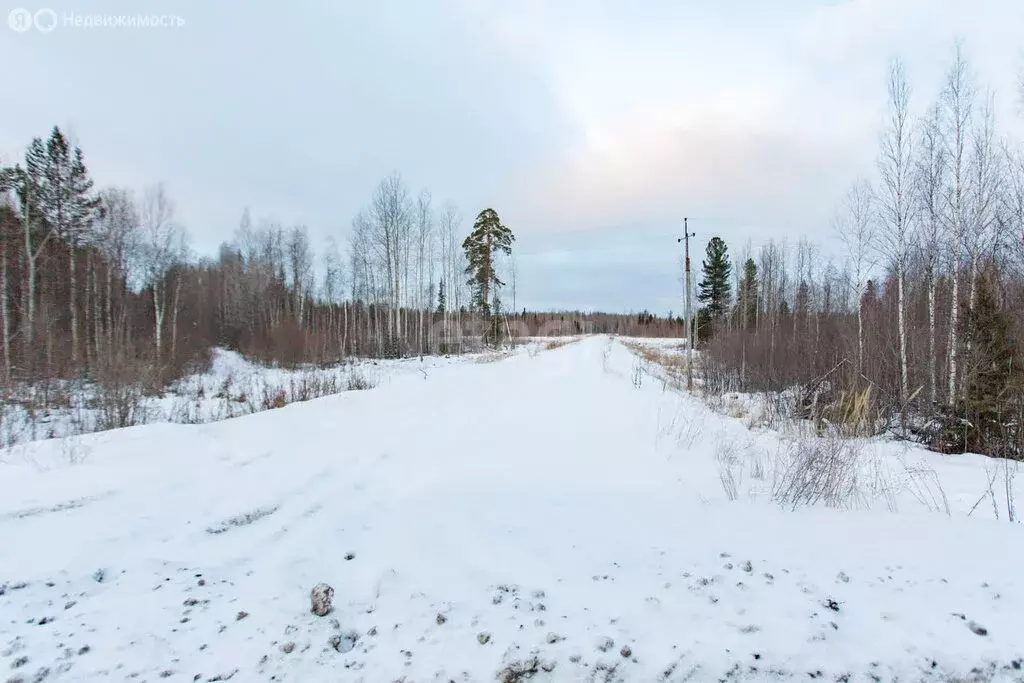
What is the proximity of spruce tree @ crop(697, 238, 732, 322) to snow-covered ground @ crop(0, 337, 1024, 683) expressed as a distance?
44.4 metres

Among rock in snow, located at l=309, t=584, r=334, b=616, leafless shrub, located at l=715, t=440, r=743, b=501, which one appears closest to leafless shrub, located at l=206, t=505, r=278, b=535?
rock in snow, located at l=309, t=584, r=334, b=616

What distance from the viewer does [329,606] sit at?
2.57 meters

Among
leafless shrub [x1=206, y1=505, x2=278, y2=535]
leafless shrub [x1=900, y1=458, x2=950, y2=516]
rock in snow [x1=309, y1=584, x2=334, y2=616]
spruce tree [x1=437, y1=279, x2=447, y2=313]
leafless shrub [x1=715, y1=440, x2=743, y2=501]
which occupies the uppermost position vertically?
spruce tree [x1=437, y1=279, x2=447, y2=313]

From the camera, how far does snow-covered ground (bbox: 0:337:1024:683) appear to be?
2.21 metres

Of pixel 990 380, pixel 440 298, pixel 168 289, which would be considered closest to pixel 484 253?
pixel 440 298

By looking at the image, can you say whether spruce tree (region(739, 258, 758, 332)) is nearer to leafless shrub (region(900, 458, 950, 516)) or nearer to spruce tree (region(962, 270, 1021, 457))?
spruce tree (region(962, 270, 1021, 457))

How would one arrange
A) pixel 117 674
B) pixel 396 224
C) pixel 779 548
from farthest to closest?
pixel 396 224, pixel 779 548, pixel 117 674

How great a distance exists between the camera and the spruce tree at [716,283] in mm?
45938

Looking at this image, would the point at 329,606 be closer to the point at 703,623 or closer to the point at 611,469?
the point at 703,623

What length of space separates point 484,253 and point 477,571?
37632 mm

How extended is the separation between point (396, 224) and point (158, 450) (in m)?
A: 27.8

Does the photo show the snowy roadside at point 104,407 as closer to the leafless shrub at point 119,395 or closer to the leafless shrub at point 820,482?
the leafless shrub at point 119,395

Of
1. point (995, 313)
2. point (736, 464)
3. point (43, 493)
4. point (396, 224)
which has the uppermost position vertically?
point (396, 224)

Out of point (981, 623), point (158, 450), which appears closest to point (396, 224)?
point (158, 450)
